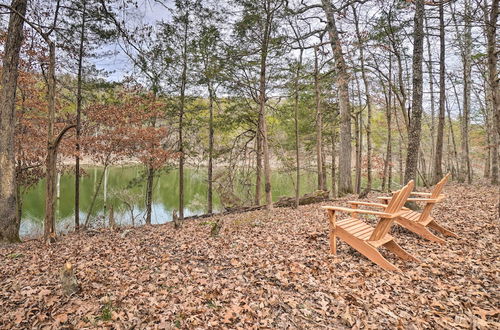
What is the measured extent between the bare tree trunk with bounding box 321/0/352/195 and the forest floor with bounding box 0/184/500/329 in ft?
21.1

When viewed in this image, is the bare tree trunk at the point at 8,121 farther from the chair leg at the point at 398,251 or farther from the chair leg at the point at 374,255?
the chair leg at the point at 398,251

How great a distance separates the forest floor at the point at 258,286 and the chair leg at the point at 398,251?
0.45 ft

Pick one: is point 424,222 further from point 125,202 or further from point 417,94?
point 125,202

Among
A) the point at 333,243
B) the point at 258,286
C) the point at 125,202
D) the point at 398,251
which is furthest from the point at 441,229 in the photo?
the point at 125,202

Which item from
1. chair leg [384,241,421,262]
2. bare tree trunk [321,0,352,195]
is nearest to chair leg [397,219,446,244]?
chair leg [384,241,421,262]

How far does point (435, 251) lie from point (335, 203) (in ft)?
16.6

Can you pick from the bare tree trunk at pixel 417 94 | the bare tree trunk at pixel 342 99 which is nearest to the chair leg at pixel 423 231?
the bare tree trunk at pixel 417 94

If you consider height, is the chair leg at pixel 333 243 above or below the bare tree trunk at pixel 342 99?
below

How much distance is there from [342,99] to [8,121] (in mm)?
10679

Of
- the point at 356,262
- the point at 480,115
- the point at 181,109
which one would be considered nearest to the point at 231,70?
the point at 181,109

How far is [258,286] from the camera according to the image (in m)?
3.36

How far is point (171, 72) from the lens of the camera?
12.3 m

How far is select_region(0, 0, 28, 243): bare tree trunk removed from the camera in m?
6.12

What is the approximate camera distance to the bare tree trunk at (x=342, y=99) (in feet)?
33.4
